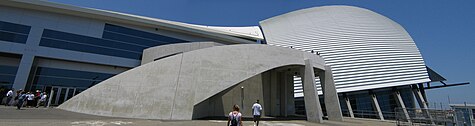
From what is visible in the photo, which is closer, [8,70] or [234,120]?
[234,120]

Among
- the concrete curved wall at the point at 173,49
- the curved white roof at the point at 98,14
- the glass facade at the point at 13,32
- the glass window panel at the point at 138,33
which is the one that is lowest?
the concrete curved wall at the point at 173,49

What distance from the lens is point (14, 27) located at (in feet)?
57.8

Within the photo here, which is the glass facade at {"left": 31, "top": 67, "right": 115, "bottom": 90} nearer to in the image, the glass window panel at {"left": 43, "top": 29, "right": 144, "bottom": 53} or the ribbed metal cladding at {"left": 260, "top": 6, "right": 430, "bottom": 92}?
the glass window panel at {"left": 43, "top": 29, "right": 144, "bottom": 53}

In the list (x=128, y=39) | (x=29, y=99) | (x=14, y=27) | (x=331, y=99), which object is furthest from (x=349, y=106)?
(x=14, y=27)

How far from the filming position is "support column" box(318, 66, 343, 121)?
13.2 meters

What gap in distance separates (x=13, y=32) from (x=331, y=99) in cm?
2573

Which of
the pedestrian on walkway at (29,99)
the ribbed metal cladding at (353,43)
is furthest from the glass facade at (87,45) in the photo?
the ribbed metal cladding at (353,43)

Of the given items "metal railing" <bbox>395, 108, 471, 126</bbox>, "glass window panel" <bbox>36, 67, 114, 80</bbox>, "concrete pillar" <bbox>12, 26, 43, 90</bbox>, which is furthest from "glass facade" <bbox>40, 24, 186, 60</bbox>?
"metal railing" <bbox>395, 108, 471, 126</bbox>

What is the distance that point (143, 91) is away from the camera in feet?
32.1

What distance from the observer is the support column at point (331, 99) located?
13164mm

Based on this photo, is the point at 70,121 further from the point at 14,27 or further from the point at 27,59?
the point at 14,27

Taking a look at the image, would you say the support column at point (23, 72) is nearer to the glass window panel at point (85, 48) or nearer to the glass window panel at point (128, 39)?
the glass window panel at point (85, 48)

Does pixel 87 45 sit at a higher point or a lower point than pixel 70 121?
higher

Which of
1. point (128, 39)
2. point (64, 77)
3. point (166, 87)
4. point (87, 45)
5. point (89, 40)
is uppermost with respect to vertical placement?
point (128, 39)
